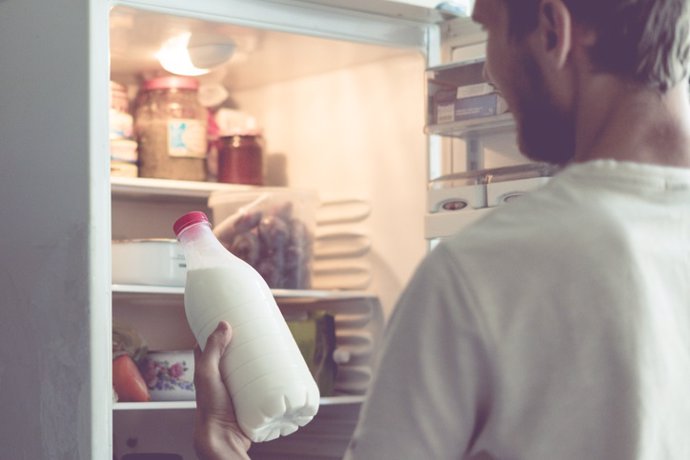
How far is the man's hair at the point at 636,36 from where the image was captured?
2.80 ft

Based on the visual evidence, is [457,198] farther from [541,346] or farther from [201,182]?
[541,346]

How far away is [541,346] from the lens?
0.79m

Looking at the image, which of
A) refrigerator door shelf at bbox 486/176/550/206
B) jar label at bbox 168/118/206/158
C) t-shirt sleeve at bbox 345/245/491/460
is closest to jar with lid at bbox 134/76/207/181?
jar label at bbox 168/118/206/158

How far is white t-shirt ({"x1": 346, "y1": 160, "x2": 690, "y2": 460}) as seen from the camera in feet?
2.59

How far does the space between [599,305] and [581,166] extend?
0.11m

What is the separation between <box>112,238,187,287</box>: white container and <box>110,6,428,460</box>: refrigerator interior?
9cm

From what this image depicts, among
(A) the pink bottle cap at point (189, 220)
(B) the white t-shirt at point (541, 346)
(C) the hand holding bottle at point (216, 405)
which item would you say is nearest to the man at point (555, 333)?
(B) the white t-shirt at point (541, 346)

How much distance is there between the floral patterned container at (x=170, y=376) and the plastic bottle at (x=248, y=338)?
0.90m

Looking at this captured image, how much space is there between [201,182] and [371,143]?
0.37m

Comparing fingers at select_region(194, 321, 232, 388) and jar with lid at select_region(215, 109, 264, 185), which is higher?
jar with lid at select_region(215, 109, 264, 185)

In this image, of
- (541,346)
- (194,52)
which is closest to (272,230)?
(194,52)

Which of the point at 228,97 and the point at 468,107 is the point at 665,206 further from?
the point at 228,97

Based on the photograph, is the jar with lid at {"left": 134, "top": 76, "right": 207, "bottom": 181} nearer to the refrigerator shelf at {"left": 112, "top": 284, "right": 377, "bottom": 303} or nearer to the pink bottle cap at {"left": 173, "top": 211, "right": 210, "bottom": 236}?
the refrigerator shelf at {"left": 112, "top": 284, "right": 377, "bottom": 303}

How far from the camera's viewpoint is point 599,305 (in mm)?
792
